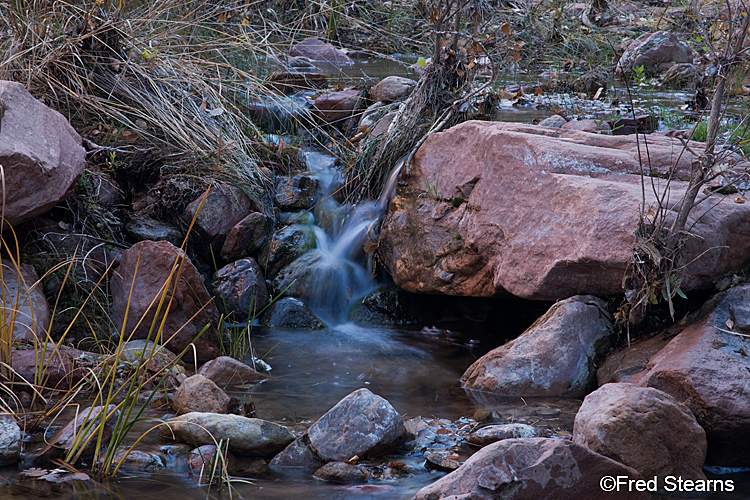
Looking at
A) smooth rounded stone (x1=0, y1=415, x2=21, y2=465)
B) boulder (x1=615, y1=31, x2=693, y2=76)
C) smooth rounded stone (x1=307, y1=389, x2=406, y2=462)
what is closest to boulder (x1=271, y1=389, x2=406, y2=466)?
smooth rounded stone (x1=307, y1=389, x2=406, y2=462)

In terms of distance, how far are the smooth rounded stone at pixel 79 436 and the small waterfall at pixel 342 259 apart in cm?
201

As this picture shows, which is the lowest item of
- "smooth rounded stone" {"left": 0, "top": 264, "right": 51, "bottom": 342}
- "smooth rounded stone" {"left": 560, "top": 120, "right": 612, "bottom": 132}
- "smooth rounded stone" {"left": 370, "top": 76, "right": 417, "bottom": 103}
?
"smooth rounded stone" {"left": 0, "top": 264, "right": 51, "bottom": 342}

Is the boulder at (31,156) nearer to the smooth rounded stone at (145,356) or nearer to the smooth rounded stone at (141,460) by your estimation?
the smooth rounded stone at (145,356)

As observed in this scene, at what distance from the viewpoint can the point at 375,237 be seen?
4516mm

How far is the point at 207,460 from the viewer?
2.47m

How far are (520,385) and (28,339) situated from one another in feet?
8.29

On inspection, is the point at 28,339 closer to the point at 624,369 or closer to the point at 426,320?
the point at 426,320

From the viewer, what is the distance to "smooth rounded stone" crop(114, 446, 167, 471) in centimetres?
246

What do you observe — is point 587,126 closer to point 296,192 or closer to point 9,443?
point 296,192

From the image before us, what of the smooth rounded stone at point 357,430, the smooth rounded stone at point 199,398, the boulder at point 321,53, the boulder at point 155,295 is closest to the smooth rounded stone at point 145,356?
the boulder at point 155,295

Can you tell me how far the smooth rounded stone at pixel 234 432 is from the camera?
2.54 meters

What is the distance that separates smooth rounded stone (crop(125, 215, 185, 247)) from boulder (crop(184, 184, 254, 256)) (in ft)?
0.43

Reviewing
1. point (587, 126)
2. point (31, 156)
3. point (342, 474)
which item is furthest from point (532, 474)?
point (587, 126)

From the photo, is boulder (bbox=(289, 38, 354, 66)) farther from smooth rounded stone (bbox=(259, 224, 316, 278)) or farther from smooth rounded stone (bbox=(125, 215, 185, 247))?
smooth rounded stone (bbox=(125, 215, 185, 247))
